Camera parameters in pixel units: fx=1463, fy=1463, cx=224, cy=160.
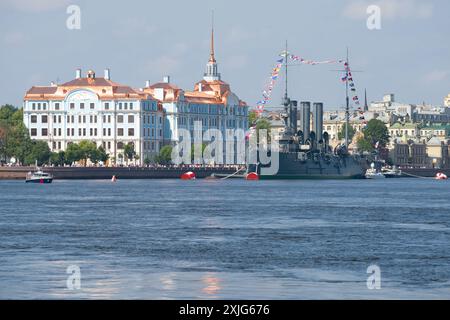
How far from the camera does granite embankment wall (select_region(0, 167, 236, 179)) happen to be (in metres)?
156

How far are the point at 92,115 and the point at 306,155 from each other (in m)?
32.4

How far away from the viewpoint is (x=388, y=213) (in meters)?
70.3

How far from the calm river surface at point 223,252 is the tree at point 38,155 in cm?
9123

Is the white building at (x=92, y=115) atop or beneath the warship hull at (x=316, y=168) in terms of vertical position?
atop

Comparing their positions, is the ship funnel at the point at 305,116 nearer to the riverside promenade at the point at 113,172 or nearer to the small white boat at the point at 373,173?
the riverside promenade at the point at 113,172

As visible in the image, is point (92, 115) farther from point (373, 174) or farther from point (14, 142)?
point (373, 174)

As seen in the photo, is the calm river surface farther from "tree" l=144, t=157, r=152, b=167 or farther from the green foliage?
"tree" l=144, t=157, r=152, b=167

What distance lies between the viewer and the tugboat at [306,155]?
6491 inches

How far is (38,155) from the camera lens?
543ft

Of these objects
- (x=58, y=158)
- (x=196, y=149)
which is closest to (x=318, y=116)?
(x=196, y=149)

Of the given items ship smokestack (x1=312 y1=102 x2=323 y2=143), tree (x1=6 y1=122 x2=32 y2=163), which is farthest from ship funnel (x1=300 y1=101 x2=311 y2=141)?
tree (x1=6 y1=122 x2=32 y2=163)

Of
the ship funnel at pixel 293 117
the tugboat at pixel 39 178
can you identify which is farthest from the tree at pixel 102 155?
the tugboat at pixel 39 178
